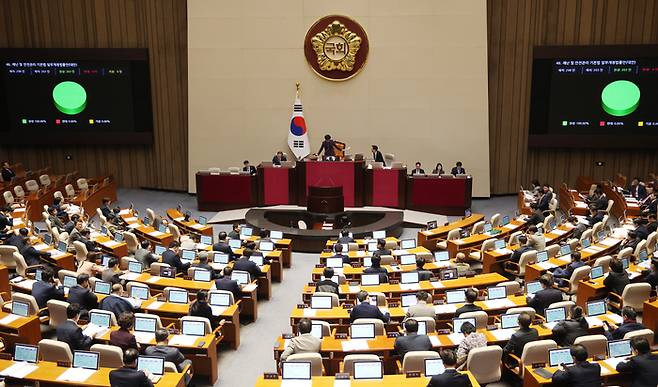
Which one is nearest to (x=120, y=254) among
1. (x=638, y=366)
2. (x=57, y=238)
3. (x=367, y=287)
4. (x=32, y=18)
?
(x=57, y=238)

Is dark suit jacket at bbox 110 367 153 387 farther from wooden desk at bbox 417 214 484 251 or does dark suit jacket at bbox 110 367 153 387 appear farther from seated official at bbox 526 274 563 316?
wooden desk at bbox 417 214 484 251

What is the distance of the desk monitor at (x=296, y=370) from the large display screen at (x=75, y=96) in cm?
1710

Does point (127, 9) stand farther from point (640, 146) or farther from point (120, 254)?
point (640, 146)

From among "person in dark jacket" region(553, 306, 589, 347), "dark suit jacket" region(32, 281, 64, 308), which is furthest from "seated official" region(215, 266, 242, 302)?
"person in dark jacket" region(553, 306, 589, 347)

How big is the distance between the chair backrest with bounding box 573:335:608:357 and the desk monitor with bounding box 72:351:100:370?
19.8 ft

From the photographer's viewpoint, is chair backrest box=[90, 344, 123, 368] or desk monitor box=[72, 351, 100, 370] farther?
chair backrest box=[90, 344, 123, 368]

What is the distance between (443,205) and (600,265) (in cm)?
832

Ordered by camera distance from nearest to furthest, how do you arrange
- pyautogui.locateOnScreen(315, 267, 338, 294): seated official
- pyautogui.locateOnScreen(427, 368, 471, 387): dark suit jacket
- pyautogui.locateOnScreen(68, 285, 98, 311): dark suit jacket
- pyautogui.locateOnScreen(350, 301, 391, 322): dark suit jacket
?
pyautogui.locateOnScreen(427, 368, 471, 387): dark suit jacket, pyautogui.locateOnScreen(350, 301, 391, 322): dark suit jacket, pyautogui.locateOnScreen(68, 285, 98, 311): dark suit jacket, pyautogui.locateOnScreen(315, 267, 338, 294): seated official

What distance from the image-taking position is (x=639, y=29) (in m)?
21.3

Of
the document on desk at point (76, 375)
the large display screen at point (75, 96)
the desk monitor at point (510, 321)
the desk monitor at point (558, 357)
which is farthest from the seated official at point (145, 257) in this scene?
the large display screen at point (75, 96)

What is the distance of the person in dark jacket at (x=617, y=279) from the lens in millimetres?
10711

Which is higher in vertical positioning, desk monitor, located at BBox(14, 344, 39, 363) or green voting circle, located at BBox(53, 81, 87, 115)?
green voting circle, located at BBox(53, 81, 87, 115)

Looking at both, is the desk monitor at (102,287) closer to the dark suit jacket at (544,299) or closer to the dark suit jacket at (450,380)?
the dark suit jacket at (450,380)

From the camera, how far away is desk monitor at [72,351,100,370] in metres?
7.93
